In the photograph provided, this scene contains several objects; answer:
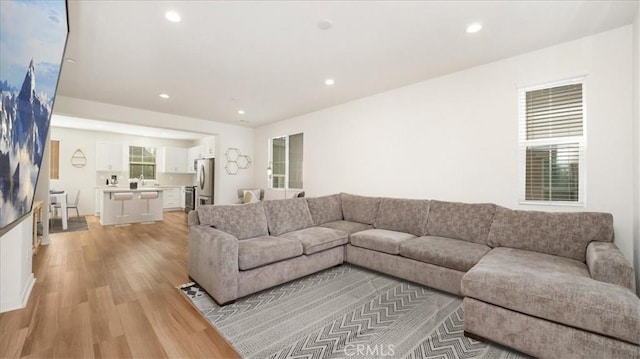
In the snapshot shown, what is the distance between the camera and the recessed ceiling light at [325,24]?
2.30 meters

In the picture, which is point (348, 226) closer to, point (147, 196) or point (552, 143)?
point (552, 143)

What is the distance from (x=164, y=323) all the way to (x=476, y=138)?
149 inches

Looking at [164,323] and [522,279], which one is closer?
[522,279]

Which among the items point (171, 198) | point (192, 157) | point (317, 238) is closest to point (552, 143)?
point (317, 238)

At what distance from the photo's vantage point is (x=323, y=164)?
5.19 metres

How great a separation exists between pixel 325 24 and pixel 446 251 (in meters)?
2.46

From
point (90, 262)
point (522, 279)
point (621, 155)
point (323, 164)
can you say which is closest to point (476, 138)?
point (621, 155)

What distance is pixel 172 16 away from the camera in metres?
2.22

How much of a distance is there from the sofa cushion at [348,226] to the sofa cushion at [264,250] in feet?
3.04

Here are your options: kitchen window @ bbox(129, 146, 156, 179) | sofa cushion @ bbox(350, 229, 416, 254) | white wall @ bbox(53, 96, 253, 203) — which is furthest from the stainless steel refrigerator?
sofa cushion @ bbox(350, 229, 416, 254)

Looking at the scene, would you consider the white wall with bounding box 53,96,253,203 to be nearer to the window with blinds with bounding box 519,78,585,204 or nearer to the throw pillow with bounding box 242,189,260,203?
the throw pillow with bounding box 242,189,260,203

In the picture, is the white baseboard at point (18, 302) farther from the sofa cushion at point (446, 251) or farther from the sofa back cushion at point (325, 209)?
the sofa cushion at point (446, 251)

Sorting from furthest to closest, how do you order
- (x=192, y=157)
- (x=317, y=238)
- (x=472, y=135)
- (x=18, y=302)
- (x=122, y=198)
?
1. (x=192, y=157)
2. (x=122, y=198)
3. (x=472, y=135)
4. (x=317, y=238)
5. (x=18, y=302)

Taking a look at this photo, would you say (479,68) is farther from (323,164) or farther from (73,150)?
(73,150)
